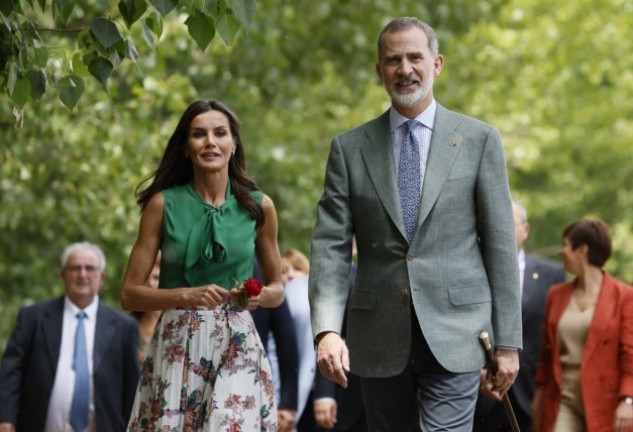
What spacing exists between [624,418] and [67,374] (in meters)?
3.88

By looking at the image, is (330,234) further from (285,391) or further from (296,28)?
(296,28)

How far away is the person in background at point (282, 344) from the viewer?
10.5 metres

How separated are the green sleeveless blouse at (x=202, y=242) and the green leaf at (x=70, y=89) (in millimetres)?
674

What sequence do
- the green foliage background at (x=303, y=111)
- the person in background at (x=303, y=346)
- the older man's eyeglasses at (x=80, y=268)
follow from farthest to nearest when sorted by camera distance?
the green foliage background at (x=303, y=111) → the person in background at (x=303, y=346) → the older man's eyeglasses at (x=80, y=268)

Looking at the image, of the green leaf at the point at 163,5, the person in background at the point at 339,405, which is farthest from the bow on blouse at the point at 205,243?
the person in background at the point at 339,405

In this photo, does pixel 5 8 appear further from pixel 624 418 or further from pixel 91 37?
pixel 624 418

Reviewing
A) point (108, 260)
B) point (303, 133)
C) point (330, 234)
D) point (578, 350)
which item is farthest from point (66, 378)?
point (303, 133)

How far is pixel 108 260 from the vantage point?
63.8 ft

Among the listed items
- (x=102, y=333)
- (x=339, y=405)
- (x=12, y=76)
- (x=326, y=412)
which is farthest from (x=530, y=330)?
(x=12, y=76)

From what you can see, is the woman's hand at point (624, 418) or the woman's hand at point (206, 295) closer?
the woman's hand at point (206, 295)

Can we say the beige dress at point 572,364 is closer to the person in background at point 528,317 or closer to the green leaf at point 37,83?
the person in background at point 528,317

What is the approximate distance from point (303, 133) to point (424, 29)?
14.2m

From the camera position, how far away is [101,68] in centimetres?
778

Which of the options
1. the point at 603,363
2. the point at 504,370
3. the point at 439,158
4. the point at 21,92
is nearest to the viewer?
the point at 504,370
